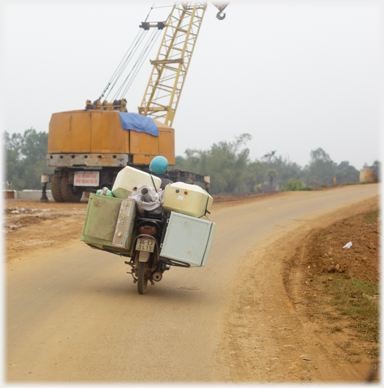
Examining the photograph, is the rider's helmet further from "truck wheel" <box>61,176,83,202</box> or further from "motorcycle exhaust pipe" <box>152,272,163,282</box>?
"truck wheel" <box>61,176,83,202</box>

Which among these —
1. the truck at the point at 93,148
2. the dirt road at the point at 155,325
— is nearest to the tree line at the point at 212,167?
the truck at the point at 93,148

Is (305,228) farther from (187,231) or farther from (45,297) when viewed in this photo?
(45,297)

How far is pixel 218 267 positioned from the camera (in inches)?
389

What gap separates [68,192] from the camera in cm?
2284

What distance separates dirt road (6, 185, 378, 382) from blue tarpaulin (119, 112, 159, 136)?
11343mm

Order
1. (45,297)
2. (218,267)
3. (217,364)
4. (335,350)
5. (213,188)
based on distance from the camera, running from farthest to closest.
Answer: (213,188) → (218,267) → (45,297) → (335,350) → (217,364)

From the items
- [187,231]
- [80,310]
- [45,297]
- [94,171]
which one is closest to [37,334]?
[80,310]

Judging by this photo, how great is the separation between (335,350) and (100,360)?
2449 mm

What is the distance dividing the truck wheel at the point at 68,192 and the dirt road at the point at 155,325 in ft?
40.6

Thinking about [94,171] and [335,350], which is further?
[94,171]

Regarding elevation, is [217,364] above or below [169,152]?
below

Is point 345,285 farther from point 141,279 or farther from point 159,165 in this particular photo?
point 159,165

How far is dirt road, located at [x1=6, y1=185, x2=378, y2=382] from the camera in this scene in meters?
4.37

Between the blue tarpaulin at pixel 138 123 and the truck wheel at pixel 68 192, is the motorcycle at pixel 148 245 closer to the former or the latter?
the blue tarpaulin at pixel 138 123
